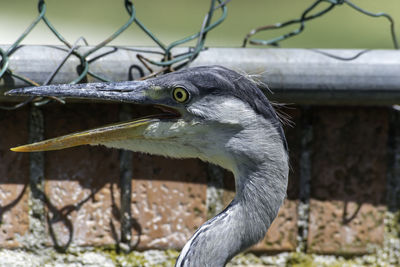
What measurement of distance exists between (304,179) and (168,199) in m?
0.34

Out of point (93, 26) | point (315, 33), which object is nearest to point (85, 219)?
point (93, 26)

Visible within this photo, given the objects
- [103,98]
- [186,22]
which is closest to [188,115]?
[103,98]

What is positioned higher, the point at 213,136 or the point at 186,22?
the point at 186,22

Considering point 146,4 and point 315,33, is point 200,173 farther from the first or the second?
point 146,4

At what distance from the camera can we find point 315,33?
15.3ft

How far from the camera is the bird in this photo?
1.19 metres

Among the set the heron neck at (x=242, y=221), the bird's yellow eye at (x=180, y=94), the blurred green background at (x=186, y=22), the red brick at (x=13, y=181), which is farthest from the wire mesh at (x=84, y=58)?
the blurred green background at (x=186, y=22)

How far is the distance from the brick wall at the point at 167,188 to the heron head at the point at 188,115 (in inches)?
10.1

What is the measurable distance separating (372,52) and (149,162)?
591mm

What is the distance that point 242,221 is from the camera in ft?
4.03

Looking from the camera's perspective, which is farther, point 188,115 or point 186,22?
point 186,22

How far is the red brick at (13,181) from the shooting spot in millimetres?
1454

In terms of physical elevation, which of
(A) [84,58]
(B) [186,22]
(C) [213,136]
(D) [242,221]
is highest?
(B) [186,22]

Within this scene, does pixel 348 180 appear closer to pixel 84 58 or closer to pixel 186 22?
pixel 84 58
